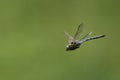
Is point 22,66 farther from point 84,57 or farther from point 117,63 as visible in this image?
point 117,63

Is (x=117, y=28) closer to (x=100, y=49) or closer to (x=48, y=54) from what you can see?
(x=100, y=49)

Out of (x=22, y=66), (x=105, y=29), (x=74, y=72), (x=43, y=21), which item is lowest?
(x=74, y=72)

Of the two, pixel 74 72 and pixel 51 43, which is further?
pixel 51 43

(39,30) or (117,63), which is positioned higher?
(39,30)

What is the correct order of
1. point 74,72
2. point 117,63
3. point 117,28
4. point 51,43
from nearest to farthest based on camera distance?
point 74,72
point 117,63
point 51,43
point 117,28

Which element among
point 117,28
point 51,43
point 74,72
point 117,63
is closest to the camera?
point 74,72

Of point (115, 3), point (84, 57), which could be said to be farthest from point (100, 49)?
point (115, 3)
